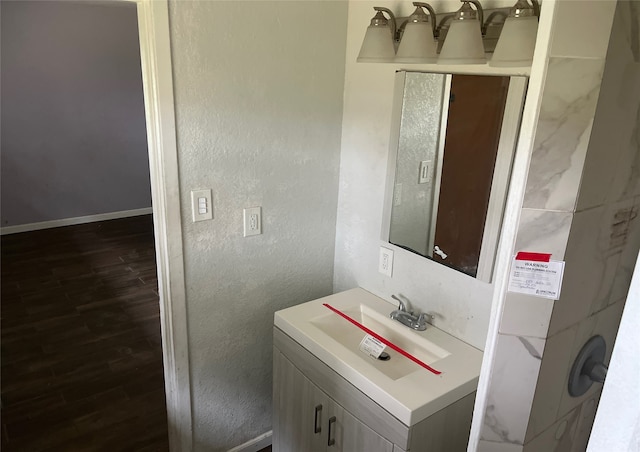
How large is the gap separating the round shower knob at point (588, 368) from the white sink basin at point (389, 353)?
0.37 metres

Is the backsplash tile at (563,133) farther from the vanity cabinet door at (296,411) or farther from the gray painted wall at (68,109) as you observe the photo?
→ the gray painted wall at (68,109)

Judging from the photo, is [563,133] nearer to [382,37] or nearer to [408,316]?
[382,37]

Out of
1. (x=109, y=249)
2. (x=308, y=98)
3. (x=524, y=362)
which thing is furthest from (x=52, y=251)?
(x=524, y=362)

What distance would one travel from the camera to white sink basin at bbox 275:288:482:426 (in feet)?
4.58

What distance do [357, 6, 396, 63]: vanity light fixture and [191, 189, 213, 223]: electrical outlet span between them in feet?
2.54

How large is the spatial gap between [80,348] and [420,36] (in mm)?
2703

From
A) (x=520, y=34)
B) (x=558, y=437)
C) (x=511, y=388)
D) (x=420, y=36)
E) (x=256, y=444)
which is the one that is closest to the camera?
(x=511, y=388)

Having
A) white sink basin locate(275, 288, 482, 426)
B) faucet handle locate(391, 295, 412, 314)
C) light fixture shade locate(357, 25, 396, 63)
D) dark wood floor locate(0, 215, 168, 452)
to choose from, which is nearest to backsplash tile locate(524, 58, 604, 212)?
white sink basin locate(275, 288, 482, 426)

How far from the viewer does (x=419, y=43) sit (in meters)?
1.55

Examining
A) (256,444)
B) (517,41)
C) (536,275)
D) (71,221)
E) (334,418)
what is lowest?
(256,444)

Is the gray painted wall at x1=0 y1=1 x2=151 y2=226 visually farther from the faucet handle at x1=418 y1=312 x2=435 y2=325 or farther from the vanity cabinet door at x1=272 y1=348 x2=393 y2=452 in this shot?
the faucet handle at x1=418 y1=312 x2=435 y2=325

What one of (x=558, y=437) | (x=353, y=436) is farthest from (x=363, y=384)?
(x=558, y=437)

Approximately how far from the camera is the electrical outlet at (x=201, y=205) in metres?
1.73

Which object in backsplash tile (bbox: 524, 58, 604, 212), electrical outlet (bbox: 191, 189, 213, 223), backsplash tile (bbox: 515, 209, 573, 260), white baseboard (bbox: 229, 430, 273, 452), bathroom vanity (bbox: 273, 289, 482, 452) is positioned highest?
backsplash tile (bbox: 524, 58, 604, 212)
